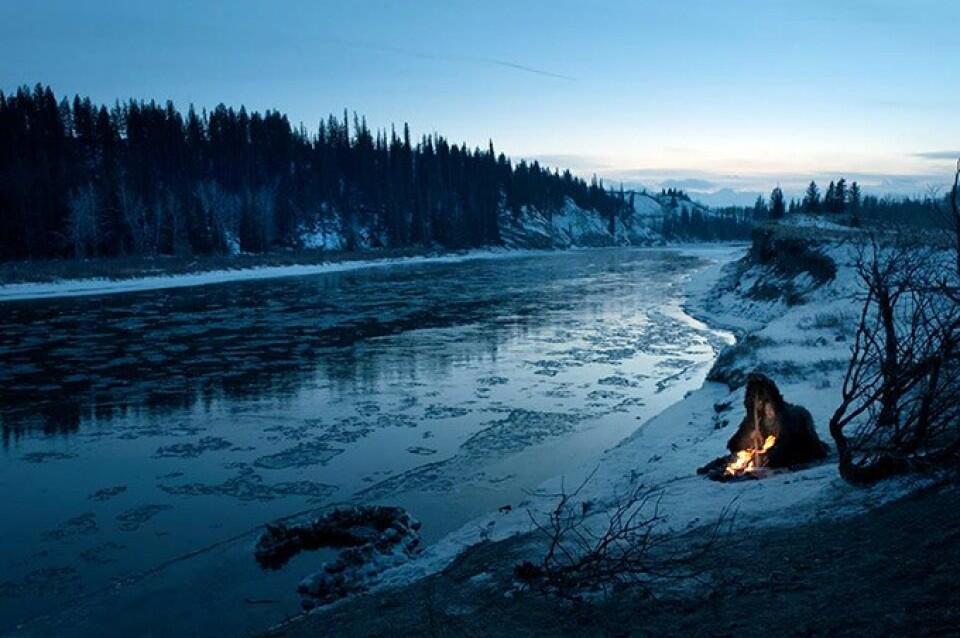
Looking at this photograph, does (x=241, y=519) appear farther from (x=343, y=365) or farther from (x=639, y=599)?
(x=343, y=365)

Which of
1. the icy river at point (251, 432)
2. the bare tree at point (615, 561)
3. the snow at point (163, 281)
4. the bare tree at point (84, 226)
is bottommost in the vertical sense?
the icy river at point (251, 432)

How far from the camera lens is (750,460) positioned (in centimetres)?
859

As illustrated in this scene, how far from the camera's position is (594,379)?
16.8 meters

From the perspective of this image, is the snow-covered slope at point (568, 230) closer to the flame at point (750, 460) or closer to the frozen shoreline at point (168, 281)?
the frozen shoreline at point (168, 281)

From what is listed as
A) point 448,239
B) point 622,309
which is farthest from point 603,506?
point 448,239

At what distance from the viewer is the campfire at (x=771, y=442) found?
832cm

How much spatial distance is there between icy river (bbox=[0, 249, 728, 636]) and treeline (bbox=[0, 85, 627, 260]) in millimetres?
36742

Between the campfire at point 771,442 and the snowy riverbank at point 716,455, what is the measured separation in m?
0.27

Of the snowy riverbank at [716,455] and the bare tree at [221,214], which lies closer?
the snowy riverbank at [716,455]

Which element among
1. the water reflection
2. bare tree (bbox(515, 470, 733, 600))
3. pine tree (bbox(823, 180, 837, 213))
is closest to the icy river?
the water reflection

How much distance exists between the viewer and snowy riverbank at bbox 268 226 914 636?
251 inches

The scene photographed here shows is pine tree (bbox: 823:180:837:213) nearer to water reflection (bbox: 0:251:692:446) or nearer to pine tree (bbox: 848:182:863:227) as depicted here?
pine tree (bbox: 848:182:863:227)

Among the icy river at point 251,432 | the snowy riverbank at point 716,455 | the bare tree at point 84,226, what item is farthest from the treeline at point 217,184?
the snowy riverbank at point 716,455

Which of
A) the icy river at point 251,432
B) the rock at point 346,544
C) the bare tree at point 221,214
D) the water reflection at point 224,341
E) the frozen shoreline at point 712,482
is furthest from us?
the bare tree at point 221,214
